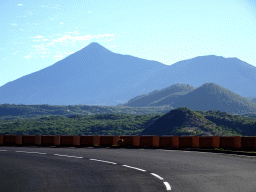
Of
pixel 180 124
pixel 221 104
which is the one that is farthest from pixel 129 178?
pixel 221 104

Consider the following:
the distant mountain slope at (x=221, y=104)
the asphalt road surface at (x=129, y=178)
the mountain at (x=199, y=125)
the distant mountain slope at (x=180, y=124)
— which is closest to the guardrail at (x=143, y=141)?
the asphalt road surface at (x=129, y=178)

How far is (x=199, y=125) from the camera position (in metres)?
102

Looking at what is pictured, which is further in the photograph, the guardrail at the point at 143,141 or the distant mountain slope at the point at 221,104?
the distant mountain slope at the point at 221,104

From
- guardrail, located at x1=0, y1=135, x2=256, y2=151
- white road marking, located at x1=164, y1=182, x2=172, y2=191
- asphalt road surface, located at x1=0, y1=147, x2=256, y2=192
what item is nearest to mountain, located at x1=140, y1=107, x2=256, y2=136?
guardrail, located at x1=0, y1=135, x2=256, y2=151

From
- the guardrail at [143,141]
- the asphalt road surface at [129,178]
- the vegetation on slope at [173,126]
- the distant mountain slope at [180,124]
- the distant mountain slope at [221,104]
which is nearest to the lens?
the asphalt road surface at [129,178]

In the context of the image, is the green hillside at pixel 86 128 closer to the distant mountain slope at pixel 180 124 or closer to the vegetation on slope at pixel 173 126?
the vegetation on slope at pixel 173 126

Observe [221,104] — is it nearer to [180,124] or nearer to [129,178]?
[180,124]

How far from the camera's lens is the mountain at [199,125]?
3865 inches

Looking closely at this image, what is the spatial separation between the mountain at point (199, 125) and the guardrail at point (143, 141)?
63643mm

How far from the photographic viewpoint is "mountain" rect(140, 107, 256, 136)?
9817cm

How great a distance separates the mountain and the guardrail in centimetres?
6364

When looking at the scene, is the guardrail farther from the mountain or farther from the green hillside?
the green hillside

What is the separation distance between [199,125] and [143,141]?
239ft

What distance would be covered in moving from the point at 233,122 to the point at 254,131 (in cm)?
1141
